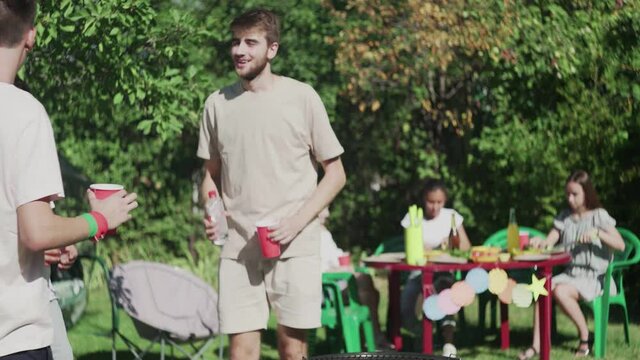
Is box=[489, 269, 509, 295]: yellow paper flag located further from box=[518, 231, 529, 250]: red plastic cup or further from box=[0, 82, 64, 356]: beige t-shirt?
box=[0, 82, 64, 356]: beige t-shirt

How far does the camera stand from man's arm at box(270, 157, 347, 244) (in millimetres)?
4523

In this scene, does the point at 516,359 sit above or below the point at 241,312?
below

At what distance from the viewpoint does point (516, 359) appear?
283 inches

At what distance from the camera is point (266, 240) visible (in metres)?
4.51

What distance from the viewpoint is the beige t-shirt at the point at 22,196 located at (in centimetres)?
262

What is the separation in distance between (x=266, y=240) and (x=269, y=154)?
347mm

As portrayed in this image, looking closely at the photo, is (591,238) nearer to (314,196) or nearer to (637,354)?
(637,354)

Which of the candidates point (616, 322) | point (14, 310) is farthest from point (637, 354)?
point (14, 310)

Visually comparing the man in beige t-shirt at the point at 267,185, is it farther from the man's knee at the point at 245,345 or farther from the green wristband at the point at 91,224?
the green wristband at the point at 91,224

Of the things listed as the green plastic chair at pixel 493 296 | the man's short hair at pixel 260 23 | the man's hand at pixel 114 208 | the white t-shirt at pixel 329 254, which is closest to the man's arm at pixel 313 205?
the man's short hair at pixel 260 23

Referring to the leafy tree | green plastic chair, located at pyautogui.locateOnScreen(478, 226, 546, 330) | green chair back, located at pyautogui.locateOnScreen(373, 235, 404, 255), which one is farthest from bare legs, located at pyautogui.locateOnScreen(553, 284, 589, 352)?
the leafy tree

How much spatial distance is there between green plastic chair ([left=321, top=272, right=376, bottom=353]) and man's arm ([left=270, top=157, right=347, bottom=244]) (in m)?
2.05

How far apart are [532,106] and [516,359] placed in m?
3.05

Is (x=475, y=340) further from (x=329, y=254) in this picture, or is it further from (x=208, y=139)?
(x=208, y=139)
